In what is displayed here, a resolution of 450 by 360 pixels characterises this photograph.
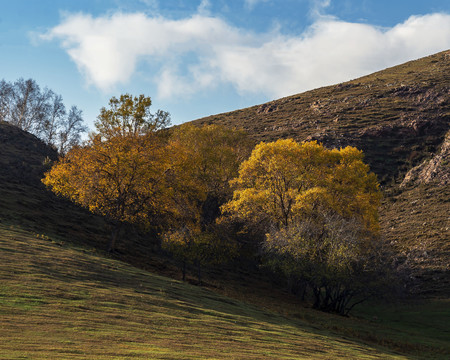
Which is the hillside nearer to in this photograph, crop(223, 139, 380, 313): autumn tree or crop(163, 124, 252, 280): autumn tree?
crop(223, 139, 380, 313): autumn tree

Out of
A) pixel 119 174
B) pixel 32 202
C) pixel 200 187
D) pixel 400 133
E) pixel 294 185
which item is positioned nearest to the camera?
pixel 119 174

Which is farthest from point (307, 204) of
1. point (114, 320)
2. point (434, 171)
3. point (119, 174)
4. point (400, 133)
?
point (400, 133)

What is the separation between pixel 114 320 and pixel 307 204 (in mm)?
27948

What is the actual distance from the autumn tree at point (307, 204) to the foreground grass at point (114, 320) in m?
12.1

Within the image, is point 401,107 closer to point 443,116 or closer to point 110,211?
point 443,116

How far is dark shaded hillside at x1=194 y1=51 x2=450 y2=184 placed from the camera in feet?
299

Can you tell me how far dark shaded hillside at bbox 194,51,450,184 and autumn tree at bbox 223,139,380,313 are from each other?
41.6m

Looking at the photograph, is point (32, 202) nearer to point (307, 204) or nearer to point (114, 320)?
point (307, 204)

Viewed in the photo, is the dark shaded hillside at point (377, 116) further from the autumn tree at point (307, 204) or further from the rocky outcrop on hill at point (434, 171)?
the autumn tree at point (307, 204)

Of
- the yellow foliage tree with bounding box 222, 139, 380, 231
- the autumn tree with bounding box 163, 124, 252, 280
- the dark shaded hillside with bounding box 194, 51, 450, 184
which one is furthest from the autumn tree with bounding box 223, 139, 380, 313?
the dark shaded hillside with bounding box 194, 51, 450, 184

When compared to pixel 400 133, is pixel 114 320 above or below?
below

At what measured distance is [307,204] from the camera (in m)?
38.9

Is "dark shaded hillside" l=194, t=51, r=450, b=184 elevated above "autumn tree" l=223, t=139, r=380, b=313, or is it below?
above

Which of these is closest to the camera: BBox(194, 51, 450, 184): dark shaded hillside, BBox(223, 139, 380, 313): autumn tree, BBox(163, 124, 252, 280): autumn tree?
BBox(223, 139, 380, 313): autumn tree
